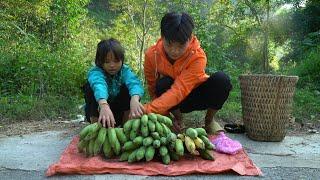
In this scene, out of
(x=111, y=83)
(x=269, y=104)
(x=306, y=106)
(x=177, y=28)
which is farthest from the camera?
(x=306, y=106)

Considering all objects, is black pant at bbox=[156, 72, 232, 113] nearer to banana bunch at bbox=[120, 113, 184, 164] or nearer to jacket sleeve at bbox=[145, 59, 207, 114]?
jacket sleeve at bbox=[145, 59, 207, 114]

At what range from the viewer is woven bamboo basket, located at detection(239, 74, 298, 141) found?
4.39 meters

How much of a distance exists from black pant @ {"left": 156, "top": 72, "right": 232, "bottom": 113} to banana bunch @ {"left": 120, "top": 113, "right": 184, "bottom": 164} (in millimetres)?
674

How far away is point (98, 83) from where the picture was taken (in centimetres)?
392

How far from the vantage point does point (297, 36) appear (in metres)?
11.9

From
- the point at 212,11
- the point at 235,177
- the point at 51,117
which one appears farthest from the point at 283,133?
the point at 212,11

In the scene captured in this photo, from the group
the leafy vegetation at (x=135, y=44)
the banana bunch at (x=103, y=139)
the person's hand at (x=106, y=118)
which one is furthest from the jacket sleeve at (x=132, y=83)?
the leafy vegetation at (x=135, y=44)

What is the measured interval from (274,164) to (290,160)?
0.73 ft

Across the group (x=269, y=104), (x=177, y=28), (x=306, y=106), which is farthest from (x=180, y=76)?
(x=306, y=106)

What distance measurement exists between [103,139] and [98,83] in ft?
1.99

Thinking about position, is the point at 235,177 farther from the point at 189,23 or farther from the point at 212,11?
the point at 212,11

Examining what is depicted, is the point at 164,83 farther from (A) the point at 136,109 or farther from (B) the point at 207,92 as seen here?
(A) the point at 136,109

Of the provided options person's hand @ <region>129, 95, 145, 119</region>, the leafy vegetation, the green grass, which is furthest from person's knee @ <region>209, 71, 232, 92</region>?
the green grass

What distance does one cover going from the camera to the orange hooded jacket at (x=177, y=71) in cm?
391
